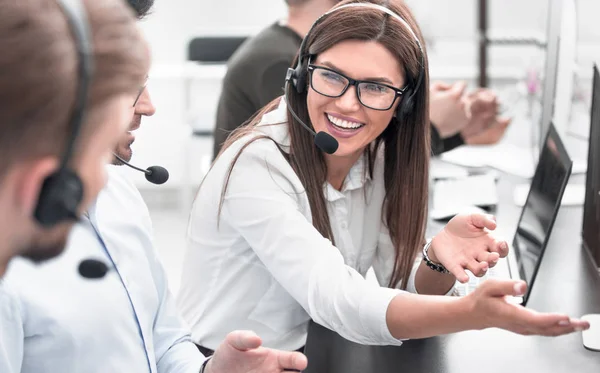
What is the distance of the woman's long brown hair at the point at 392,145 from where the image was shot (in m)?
1.38

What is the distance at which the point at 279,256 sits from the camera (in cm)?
130

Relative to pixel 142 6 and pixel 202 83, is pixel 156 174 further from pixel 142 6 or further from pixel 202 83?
pixel 202 83

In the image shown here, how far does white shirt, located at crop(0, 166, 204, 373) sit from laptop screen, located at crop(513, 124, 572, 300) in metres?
0.69

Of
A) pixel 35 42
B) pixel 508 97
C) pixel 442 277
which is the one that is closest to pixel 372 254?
pixel 442 277

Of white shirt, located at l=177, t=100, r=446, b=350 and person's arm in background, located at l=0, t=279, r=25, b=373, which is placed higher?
person's arm in background, located at l=0, t=279, r=25, b=373

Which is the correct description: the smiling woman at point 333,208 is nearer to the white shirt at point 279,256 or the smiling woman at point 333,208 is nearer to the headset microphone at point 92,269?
the white shirt at point 279,256

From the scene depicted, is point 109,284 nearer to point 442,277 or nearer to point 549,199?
point 442,277

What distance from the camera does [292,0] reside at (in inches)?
87.4

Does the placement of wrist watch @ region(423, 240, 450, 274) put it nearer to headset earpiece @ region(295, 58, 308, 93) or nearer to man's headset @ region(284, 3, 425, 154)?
man's headset @ region(284, 3, 425, 154)

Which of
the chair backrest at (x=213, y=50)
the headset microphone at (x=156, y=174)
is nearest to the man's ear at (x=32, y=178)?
the headset microphone at (x=156, y=174)

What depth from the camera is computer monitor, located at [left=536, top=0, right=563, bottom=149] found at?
2061 mm

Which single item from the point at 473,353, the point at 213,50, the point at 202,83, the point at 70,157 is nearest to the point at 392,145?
the point at 473,353

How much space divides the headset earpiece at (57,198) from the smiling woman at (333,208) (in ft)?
2.23

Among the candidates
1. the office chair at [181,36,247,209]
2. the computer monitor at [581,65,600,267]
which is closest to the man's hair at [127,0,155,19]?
the computer monitor at [581,65,600,267]
